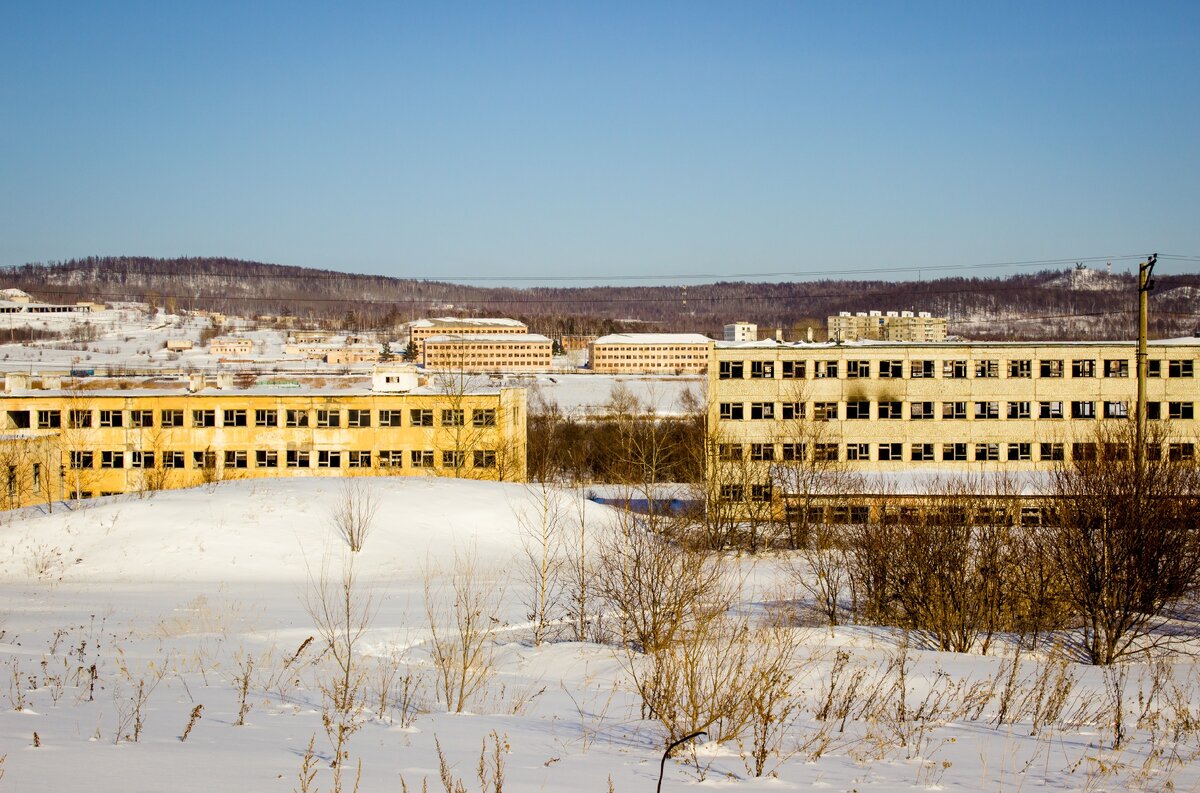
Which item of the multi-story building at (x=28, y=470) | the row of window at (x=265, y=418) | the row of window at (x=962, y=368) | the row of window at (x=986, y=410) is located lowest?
the multi-story building at (x=28, y=470)

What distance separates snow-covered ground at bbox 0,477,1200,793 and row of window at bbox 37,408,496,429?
3478 centimetres

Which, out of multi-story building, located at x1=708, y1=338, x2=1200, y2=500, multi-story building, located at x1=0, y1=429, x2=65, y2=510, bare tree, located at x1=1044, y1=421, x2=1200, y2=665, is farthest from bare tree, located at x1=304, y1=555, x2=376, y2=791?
multi-story building, located at x1=708, y1=338, x2=1200, y2=500

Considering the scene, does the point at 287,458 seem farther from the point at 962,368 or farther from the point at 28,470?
the point at 962,368

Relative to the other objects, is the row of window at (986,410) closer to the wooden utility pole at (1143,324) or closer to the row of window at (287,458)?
the row of window at (287,458)

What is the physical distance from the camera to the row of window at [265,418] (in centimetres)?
5678

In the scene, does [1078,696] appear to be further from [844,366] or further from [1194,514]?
[844,366]

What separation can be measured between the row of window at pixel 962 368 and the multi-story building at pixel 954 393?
0.19ft

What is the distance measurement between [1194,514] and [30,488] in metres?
45.1

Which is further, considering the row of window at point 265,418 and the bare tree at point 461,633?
the row of window at point 265,418

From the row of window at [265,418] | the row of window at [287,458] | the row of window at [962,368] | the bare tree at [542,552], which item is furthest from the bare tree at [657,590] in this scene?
the row of window at [265,418]

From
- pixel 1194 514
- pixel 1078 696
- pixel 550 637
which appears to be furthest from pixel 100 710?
pixel 1194 514

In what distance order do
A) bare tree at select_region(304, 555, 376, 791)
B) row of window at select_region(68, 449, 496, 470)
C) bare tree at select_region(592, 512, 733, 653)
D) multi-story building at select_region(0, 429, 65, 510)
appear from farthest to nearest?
row of window at select_region(68, 449, 496, 470) < multi-story building at select_region(0, 429, 65, 510) < bare tree at select_region(592, 512, 733, 653) < bare tree at select_region(304, 555, 376, 791)

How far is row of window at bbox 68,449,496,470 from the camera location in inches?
2234

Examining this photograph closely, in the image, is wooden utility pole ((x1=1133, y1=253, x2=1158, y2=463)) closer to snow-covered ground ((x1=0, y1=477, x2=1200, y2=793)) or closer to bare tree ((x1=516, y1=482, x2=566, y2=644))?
snow-covered ground ((x1=0, y1=477, x2=1200, y2=793))
